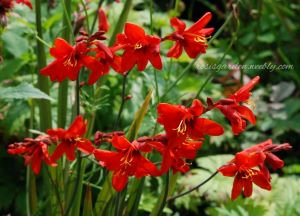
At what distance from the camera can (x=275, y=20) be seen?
371cm

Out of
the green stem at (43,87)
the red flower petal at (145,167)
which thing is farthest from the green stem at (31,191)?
the red flower petal at (145,167)

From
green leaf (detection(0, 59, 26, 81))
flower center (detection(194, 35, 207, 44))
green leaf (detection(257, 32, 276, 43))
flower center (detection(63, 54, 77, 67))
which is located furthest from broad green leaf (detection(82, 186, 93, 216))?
green leaf (detection(257, 32, 276, 43))

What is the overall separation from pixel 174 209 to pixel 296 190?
541mm

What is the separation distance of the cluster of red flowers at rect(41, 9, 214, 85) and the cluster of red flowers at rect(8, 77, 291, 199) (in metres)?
0.13

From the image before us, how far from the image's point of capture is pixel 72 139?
1.30m

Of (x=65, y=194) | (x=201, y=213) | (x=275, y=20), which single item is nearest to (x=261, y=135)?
(x=201, y=213)

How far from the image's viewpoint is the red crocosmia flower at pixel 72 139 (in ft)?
4.15

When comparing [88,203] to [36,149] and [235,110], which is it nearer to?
[36,149]

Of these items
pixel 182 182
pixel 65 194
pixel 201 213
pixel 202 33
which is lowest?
pixel 201 213

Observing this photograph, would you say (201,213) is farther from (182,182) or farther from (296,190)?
(296,190)

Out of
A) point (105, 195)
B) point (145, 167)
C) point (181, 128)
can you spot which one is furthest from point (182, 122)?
point (105, 195)

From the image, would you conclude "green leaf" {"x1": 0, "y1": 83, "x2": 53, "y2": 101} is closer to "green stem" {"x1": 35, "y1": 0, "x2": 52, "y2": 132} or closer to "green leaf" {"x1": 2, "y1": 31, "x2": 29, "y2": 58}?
"green stem" {"x1": 35, "y1": 0, "x2": 52, "y2": 132}

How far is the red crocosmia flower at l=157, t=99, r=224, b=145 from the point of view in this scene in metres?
1.16

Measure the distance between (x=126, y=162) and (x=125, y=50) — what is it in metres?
0.25
